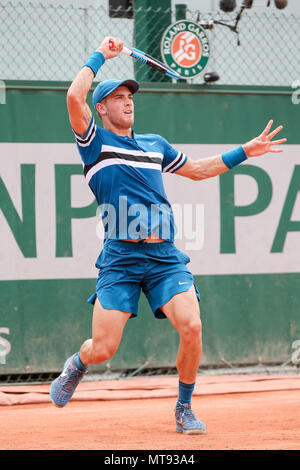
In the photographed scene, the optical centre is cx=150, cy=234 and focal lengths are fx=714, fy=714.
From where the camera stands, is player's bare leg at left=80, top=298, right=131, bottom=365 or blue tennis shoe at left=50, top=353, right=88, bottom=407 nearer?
player's bare leg at left=80, top=298, right=131, bottom=365

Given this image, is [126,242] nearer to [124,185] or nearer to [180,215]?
[124,185]

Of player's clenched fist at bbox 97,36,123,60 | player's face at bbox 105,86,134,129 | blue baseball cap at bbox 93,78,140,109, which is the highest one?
player's clenched fist at bbox 97,36,123,60

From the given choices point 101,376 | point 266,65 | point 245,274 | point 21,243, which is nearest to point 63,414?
point 101,376

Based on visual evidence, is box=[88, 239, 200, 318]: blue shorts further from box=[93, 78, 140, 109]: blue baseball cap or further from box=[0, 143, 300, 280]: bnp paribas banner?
box=[0, 143, 300, 280]: bnp paribas banner

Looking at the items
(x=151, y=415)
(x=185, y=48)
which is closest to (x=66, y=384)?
(x=151, y=415)

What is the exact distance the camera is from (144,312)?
6582 millimetres

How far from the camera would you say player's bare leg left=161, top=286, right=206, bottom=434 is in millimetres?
4121

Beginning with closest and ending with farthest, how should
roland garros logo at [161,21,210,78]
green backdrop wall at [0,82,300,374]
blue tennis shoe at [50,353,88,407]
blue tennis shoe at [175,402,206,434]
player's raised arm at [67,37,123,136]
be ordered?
1. player's raised arm at [67,37,123,136]
2. blue tennis shoe at [175,402,206,434]
3. blue tennis shoe at [50,353,88,407]
4. green backdrop wall at [0,82,300,374]
5. roland garros logo at [161,21,210,78]

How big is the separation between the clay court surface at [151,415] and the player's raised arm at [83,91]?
1.81 metres

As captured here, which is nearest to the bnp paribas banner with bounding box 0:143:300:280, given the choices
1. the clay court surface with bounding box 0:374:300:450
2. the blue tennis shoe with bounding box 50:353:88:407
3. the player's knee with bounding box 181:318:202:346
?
Result: the clay court surface with bounding box 0:374:300:450

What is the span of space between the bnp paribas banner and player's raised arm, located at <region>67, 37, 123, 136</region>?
2.36m

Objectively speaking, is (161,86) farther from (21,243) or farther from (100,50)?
(100,50)

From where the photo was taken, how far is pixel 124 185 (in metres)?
4.22

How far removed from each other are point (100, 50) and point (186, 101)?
2.65 meters
